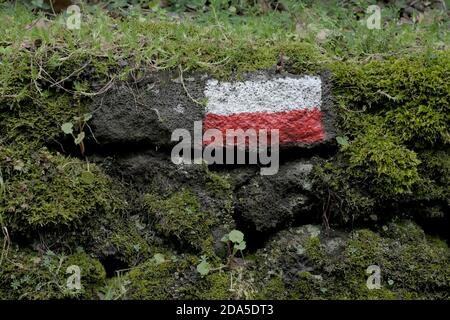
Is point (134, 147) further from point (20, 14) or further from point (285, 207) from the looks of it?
point (20, 14)

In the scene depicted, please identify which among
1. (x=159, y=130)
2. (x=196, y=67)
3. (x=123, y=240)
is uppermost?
(x=196, y=67)

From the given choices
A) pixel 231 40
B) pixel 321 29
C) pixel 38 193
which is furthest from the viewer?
pixel 321 29

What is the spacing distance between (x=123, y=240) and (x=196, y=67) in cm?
92

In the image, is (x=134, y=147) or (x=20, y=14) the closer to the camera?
(x=134, y=147)

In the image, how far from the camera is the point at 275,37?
332 cm

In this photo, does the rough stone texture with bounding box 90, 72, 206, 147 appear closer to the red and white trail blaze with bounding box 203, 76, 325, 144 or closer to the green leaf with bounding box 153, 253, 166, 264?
the red and white trail blaze with bounding box 203, 76, 325, 144

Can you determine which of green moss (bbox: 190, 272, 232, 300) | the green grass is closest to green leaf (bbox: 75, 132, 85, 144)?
the green grass

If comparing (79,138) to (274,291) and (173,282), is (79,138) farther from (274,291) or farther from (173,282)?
(274,291)

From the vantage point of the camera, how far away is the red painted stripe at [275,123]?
2.97m

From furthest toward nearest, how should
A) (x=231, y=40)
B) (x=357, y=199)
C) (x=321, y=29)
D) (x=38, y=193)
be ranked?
(x=321, y=29), (x=231, y=40), (x=357, y=199), (x=38, y=193)

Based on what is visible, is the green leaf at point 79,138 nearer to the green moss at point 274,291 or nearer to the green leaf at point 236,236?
the green leaf at point 236,236

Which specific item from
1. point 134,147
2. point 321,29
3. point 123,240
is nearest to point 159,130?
point 134,147

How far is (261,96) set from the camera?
2.99 meters

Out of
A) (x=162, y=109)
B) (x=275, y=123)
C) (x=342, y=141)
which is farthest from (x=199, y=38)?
(x=342, y=141)
